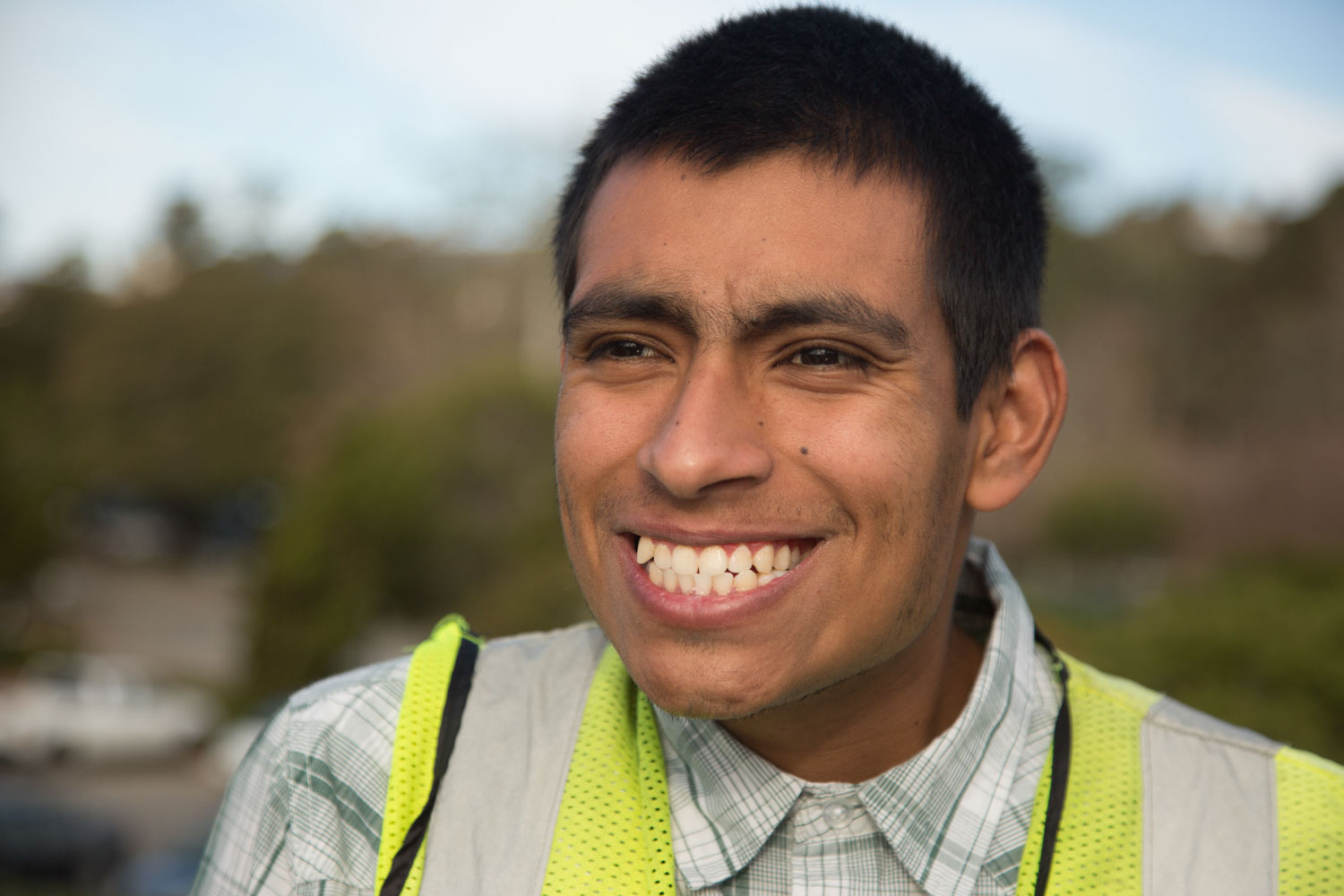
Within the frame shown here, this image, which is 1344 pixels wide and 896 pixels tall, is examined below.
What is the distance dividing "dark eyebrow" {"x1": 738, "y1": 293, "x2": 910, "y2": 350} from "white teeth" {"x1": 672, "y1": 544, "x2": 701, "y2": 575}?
351mm

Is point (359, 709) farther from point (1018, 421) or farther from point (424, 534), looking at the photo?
point (424, 534)

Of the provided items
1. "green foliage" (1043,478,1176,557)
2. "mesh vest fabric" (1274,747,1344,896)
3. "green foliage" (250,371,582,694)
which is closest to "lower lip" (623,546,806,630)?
"mesh vest fabric" (1274,747,1344,896)

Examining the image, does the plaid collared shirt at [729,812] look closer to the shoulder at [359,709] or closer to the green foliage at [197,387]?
the shoulder at [359,709]

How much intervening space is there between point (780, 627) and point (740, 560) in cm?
12

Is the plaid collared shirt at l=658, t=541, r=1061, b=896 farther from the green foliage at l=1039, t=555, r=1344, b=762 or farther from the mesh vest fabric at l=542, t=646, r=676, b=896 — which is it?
the green foliage at l=1039, t=555, r=1344, b=762

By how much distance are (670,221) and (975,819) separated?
1130mm

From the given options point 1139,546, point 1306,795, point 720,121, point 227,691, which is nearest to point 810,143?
point 720,121

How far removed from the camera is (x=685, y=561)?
69.7 inches

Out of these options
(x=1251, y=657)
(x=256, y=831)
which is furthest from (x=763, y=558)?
(x=1251, y=657)

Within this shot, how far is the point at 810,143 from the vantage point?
1817 mm

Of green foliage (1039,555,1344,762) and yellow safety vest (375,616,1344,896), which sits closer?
yellow safety vest (375,616,1344,896)

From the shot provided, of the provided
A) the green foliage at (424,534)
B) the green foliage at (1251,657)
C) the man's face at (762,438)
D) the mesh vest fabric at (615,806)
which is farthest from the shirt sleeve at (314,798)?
the green foliage at (424,534)

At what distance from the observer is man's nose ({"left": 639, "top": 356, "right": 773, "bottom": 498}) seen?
5.49 ft

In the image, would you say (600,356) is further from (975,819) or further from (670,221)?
(975,819)
